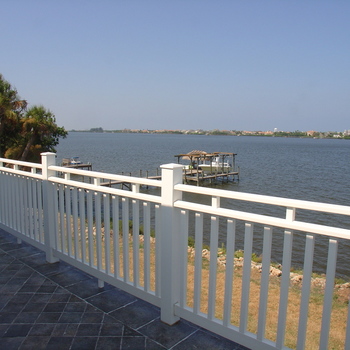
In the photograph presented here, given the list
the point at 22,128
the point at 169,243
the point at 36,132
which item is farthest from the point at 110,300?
the point at 22,128

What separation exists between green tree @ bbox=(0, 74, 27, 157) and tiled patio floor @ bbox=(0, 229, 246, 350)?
1746cm

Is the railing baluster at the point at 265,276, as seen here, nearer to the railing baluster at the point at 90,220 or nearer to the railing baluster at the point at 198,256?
the railing baluster at the point at 198,256

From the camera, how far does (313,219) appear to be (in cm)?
1534

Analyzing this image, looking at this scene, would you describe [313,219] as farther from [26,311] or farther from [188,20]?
[26,311]

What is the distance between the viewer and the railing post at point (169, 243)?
88.7 inches

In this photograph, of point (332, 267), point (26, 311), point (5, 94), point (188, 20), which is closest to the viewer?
point (332, 267)

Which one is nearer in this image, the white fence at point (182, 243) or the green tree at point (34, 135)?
the white fence at point (182, 243)

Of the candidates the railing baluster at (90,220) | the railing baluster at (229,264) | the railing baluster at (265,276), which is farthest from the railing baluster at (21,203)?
the railing baluster at (265,276)

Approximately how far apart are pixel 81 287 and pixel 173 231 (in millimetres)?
1350

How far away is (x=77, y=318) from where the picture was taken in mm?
2527

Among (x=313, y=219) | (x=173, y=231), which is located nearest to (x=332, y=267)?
(x=173, y=231)

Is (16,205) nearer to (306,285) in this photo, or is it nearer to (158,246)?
(158,246)

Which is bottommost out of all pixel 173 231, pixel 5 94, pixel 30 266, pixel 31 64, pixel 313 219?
pixel 313 219

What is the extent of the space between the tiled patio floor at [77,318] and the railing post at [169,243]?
0.19 metres
